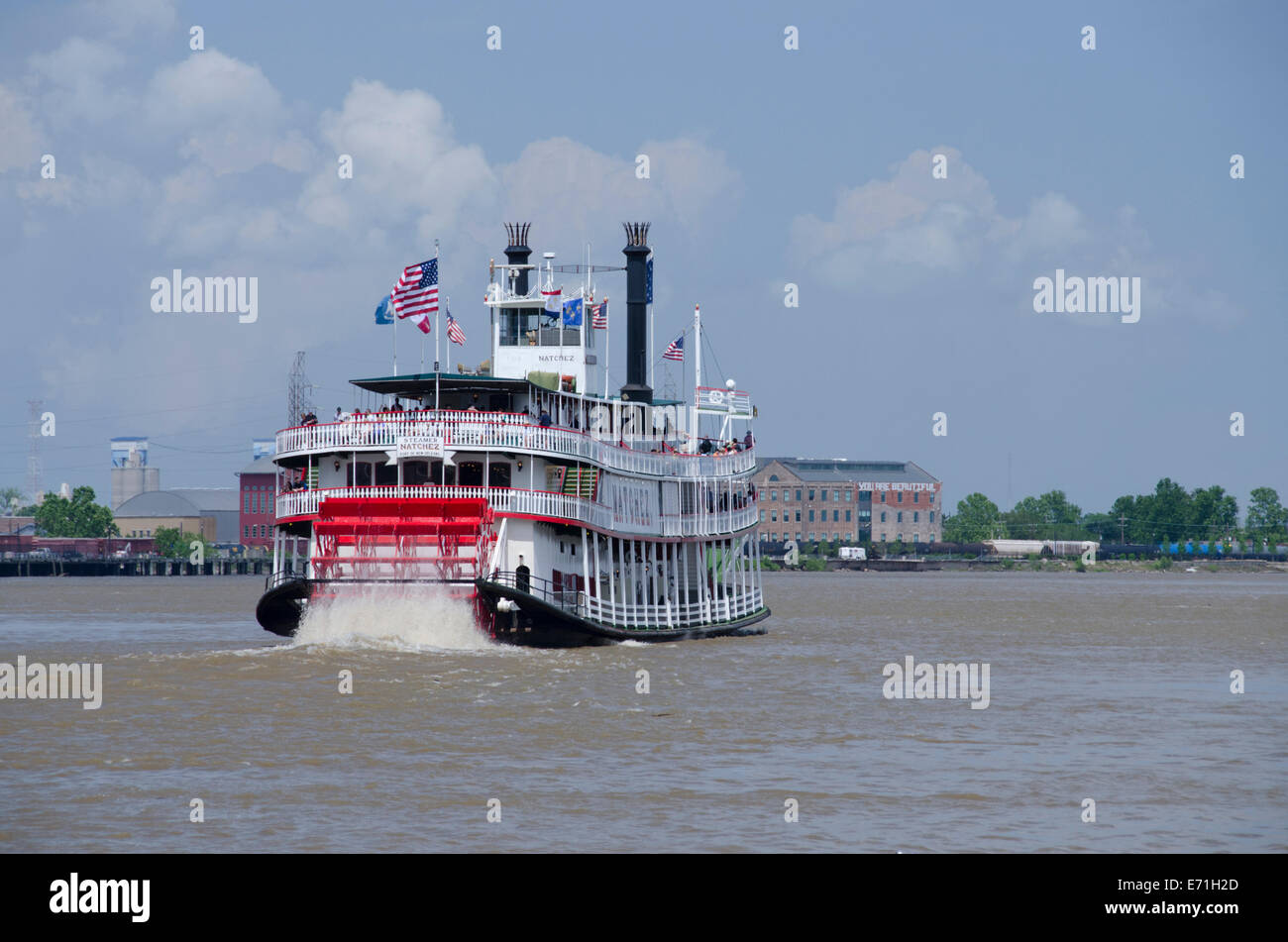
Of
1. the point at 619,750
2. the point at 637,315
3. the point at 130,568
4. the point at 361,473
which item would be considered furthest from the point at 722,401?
the point at 130,568

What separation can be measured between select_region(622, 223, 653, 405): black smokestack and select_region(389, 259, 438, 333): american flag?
11.4 m

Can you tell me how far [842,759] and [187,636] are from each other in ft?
104

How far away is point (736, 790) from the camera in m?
21.6

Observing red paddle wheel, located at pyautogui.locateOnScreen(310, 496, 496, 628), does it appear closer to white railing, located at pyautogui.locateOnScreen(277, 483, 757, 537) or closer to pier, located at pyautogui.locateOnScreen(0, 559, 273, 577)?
white railing, located at pyautogui.locateOnScreen(277, 483, 757, 537)

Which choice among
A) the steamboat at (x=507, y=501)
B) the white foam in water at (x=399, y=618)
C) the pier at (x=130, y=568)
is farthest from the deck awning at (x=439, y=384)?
the pier at (x=130, y=568)

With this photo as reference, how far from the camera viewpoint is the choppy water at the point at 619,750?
749 inches

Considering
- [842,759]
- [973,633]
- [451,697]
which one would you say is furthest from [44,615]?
[842,759]

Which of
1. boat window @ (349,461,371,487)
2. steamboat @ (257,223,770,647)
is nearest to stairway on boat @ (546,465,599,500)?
steamboat @ (257,223,770,647)

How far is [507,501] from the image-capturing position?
39375 mm

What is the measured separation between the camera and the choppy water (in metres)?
19.0

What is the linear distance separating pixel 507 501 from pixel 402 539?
2.58 m

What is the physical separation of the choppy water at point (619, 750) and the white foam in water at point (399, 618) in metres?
0.07

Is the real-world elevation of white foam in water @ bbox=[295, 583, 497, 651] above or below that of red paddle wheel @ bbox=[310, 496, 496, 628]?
below
